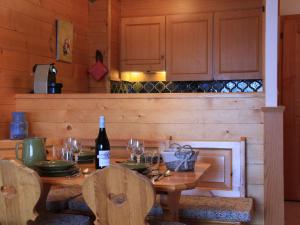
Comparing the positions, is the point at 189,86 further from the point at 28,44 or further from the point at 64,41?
the point at 28,44

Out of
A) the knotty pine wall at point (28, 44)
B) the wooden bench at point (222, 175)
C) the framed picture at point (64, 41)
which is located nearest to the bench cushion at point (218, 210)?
the wooden bench at point (222, 175)

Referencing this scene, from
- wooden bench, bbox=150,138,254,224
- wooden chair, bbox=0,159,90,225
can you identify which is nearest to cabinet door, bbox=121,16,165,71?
wooden bench, bbox=150,138,254,224

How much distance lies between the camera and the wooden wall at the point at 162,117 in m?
3.00

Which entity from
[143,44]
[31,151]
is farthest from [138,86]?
[31,151]

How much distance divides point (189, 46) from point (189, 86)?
1.71 feet

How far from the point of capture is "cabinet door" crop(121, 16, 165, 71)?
4746mm

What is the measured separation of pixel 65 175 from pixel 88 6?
9.58ft

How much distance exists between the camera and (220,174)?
9.98 feet

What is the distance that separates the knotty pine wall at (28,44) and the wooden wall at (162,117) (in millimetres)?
182

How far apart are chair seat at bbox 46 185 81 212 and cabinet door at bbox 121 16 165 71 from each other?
2.07m

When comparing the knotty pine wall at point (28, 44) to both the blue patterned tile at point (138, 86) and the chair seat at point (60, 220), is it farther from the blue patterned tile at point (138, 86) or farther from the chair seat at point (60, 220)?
the chair seat at point (60, 220)

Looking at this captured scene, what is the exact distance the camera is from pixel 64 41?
409 cm

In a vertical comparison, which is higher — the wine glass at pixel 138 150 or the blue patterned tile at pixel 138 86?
the blue patterned tile at pixel 138 86

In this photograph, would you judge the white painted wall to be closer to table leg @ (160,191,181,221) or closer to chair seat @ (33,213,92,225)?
table leg @ (160,191,181,221)
